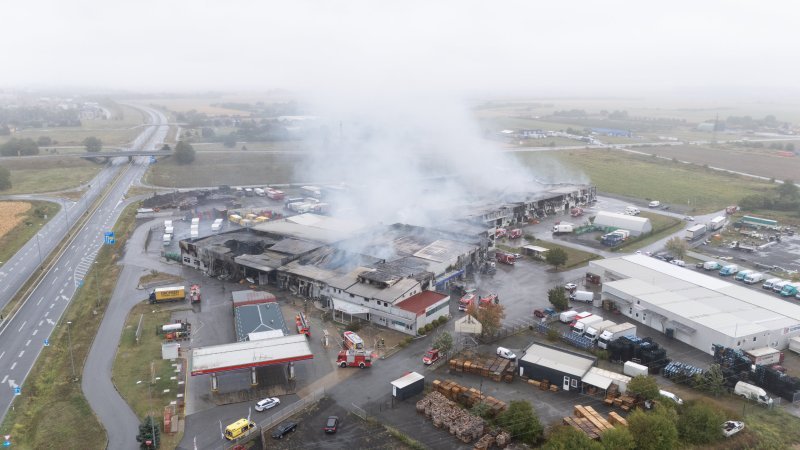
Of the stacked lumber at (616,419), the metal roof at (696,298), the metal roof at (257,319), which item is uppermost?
the metal roof at (696,298)

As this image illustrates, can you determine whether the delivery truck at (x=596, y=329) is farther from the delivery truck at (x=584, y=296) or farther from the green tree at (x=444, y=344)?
the green tree at (x=444, y=344)

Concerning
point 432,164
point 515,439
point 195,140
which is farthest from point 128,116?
point 515,439

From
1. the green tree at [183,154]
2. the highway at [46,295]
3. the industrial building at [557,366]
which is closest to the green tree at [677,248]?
the industrial building at [557,366]

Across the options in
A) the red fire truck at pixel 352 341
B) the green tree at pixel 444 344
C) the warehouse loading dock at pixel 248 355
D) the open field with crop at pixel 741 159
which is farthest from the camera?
the open field with crop at pixel 741 159

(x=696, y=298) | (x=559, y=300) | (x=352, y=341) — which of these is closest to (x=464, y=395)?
(x=352, y=341)

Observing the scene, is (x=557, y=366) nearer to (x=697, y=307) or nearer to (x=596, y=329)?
(x=596, y=329)

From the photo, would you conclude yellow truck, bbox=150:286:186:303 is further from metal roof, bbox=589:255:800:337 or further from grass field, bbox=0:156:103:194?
grass field, bbox=0:156:103:194

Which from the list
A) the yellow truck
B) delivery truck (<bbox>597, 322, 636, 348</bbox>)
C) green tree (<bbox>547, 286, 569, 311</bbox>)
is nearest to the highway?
the yellow truck

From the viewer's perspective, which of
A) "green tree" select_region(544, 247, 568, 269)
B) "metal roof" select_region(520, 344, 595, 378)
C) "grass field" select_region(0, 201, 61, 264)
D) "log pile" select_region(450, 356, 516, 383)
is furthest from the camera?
"grass field" select_region(0, 201, 61, 264)

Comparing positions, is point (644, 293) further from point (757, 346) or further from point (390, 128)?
point (390, 128)
